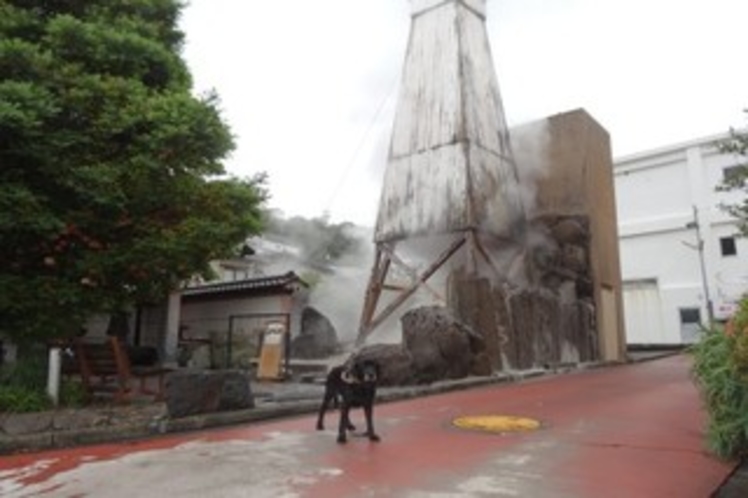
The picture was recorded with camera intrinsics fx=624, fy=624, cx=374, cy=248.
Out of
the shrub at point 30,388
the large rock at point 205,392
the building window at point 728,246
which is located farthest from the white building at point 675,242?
the shrub at point 30,388

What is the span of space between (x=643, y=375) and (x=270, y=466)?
503 inches

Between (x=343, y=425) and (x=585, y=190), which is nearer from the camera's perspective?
(x=343, y=425)

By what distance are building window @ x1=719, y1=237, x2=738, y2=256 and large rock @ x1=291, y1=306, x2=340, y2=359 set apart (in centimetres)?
2417

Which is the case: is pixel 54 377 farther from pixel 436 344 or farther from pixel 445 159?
pixel 445 159

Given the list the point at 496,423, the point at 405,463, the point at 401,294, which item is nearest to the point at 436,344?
the point at 401,294

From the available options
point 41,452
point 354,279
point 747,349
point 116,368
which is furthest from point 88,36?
point 354,279

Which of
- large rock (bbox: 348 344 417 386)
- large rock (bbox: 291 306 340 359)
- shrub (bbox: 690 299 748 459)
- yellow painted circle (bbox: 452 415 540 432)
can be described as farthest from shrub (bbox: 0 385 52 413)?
large rock (bbox: 291 306 340 359)

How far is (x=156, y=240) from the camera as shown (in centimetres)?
878

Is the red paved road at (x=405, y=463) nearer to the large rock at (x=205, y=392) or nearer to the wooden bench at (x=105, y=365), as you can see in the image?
the large rock at (x=205, y=392)

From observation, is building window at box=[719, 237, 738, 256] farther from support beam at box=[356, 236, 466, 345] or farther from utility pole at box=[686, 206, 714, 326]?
support beam at box=[356, 236, 466, 345]

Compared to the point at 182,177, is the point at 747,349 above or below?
below

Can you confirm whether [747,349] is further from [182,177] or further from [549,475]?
[182,177]

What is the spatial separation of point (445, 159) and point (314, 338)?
705cm

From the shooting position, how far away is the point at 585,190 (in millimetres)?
21219
